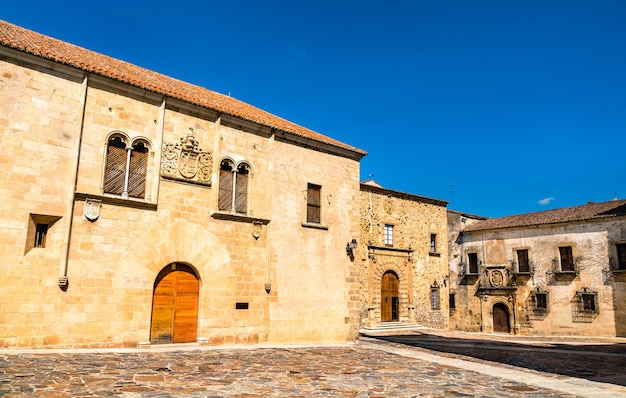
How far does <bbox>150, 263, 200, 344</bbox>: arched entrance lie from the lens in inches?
466

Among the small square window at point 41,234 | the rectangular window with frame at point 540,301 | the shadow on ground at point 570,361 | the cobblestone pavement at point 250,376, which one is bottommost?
the shadow on ground at point 570,361

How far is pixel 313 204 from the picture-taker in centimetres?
1566

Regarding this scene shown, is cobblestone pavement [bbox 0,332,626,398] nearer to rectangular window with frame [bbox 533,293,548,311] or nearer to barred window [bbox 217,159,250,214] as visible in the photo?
barred window [bbox 217,159,250,214]

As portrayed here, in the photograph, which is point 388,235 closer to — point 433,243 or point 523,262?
point 433,243

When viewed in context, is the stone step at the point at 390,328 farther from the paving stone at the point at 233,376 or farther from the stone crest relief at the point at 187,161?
the stone crest relief at the point at 187,161

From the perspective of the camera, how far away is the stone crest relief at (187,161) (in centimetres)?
1241

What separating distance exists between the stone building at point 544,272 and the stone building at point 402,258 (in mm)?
2905

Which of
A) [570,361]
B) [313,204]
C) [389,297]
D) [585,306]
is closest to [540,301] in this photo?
[585,306]

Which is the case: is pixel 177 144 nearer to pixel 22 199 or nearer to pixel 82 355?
pixel 22 199

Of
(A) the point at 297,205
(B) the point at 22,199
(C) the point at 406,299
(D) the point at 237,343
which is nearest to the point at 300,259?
(A) the point at 297,205

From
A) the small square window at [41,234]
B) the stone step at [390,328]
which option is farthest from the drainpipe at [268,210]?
the stone step at [390,328]

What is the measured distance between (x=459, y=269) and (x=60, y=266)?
26.4m

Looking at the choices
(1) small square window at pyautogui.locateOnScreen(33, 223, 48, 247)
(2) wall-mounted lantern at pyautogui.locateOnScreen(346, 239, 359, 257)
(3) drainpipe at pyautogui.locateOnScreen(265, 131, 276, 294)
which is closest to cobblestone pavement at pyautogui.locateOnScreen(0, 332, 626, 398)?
(1) small square window at pyautogui.locateOnScreen(33, 223, 48, 247)

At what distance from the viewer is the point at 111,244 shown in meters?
11.1
